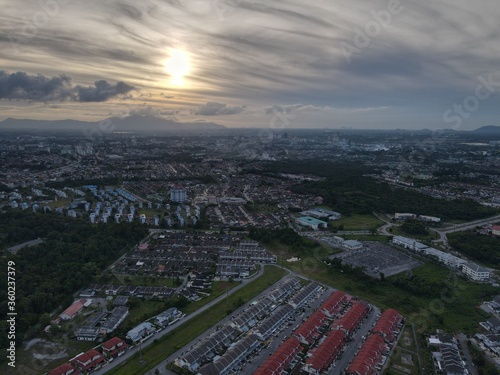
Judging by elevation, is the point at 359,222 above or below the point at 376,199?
below

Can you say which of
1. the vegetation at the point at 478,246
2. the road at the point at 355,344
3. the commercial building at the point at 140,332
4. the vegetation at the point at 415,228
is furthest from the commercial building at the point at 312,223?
the commercial building at the point at 140,332

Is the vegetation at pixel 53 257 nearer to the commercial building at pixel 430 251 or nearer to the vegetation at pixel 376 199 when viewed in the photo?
the commercial building at pixel 430 251

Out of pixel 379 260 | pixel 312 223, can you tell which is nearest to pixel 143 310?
pixel 379 260

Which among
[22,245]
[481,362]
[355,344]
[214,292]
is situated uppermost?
[481,362]

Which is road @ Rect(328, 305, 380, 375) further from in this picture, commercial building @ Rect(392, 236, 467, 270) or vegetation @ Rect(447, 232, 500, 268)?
vegetation @ Rect(447, 232, 500, 268)

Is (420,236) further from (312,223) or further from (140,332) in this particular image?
(140,332)

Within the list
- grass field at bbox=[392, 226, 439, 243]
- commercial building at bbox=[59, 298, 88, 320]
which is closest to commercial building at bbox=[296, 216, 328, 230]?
grass field at bbox=[392, 226, 439, 243]

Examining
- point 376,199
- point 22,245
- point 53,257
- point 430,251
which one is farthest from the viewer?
point 376,199
